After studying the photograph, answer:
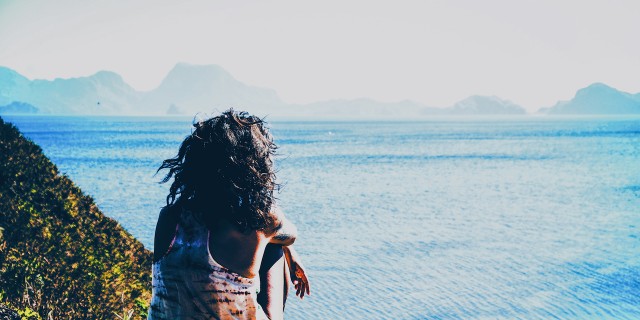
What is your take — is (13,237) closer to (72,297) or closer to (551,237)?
(72,297)

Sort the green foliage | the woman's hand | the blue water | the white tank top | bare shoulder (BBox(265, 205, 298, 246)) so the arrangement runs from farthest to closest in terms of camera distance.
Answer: the blue water, the green foliage, the woman's hand, bare shoulder (BBox(265, 205, 298, 246)), the white tank top

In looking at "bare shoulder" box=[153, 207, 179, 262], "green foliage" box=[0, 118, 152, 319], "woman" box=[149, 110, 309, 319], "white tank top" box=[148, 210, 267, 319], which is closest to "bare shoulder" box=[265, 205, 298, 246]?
"woman" box=[149, 110, 309, 319]

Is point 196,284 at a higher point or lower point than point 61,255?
higher

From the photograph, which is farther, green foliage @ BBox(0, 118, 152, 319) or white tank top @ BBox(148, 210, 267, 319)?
green foliage @ BBox(0, 118, 152, 319)

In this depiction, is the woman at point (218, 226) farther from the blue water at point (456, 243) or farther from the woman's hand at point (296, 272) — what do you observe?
the blue water at point (456, 243)

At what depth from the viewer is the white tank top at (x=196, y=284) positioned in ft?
7.53

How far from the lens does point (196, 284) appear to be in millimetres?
2311

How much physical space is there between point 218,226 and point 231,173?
22 centimetres

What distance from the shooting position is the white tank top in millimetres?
2295

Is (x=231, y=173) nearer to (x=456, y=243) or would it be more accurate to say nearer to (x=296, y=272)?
(x=296, y=272)

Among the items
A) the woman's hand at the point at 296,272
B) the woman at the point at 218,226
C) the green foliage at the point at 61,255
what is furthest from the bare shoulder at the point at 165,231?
the green foliage at the point at 61,255

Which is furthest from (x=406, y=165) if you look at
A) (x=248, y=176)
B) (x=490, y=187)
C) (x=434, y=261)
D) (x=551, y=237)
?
(x=248, y=176)

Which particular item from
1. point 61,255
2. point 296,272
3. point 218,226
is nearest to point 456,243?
point 61,255

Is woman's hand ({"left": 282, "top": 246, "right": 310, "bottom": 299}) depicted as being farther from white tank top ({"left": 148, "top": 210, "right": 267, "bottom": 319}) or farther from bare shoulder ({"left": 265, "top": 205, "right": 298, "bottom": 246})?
white tank top ({"left": 148, "top": 210, "right": 267, "bottom": 319})
